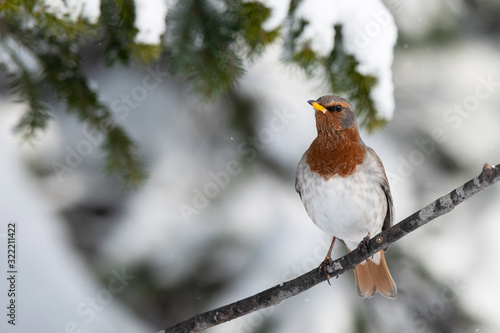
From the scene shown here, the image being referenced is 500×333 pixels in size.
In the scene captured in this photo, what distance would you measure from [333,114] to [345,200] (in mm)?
595

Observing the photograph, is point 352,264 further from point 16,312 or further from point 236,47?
point 16,312

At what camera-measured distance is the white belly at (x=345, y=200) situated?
252cm

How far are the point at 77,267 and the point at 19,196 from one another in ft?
1.92

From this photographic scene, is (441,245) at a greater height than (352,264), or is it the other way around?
(441,245)

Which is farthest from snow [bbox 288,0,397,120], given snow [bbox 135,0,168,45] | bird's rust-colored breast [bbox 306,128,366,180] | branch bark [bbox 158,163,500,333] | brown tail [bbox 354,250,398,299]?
brown tail [bbox 354,250,398,299]

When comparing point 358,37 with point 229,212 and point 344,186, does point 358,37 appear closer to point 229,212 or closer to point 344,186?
point 344,186

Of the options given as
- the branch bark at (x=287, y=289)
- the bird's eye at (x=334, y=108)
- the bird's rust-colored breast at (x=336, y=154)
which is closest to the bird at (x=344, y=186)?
the bird's rust-colored breast at (x=336, y=154)

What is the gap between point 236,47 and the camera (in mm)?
2637

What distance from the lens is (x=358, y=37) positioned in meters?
2.40

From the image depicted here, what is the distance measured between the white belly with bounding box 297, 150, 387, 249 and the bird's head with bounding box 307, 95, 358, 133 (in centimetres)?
35

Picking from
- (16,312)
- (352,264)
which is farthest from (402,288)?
(16,312)

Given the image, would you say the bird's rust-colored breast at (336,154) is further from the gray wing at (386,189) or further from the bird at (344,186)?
the gray wing at (386,189)

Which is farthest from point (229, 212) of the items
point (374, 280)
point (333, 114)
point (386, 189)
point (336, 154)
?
point (333, 114)

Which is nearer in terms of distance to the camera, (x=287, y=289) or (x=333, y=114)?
(x=287, y=289)
